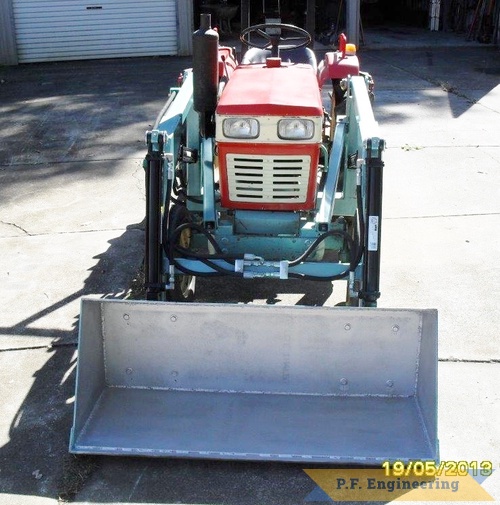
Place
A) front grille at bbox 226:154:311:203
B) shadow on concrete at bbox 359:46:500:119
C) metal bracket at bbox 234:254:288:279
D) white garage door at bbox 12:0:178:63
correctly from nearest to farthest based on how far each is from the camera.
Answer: metal bracket at bbox 234:254:288:279 < front grille at bbox 226:154:311:203 < shadow on concrete at bbox 359:46:500:119 < white garage door at bbox 12:0:178:63

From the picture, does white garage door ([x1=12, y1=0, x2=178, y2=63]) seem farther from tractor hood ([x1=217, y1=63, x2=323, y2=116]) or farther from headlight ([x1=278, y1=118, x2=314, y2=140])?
headlight ([x1=278, y1=118, x2=314, y2=140])

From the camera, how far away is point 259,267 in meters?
4.12

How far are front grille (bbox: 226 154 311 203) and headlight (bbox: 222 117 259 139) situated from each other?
0.41 feet

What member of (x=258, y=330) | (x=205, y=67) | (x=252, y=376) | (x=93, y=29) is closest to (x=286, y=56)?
(x=205, y=67)

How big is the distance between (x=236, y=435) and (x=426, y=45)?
12733 millimetres

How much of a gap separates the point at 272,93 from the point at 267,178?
0.46 m

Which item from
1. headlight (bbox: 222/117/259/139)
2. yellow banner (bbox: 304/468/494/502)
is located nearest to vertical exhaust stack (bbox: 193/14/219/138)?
headlight (bbox: 222/117/259/139)

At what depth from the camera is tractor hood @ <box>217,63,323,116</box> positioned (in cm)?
412

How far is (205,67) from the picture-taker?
4.38 meters

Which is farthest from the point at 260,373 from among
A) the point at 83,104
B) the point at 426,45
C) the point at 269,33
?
the point at 426,45

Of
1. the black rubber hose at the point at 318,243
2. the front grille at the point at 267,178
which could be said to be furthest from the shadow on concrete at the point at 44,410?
the black rubber hose at the point at 318,243
